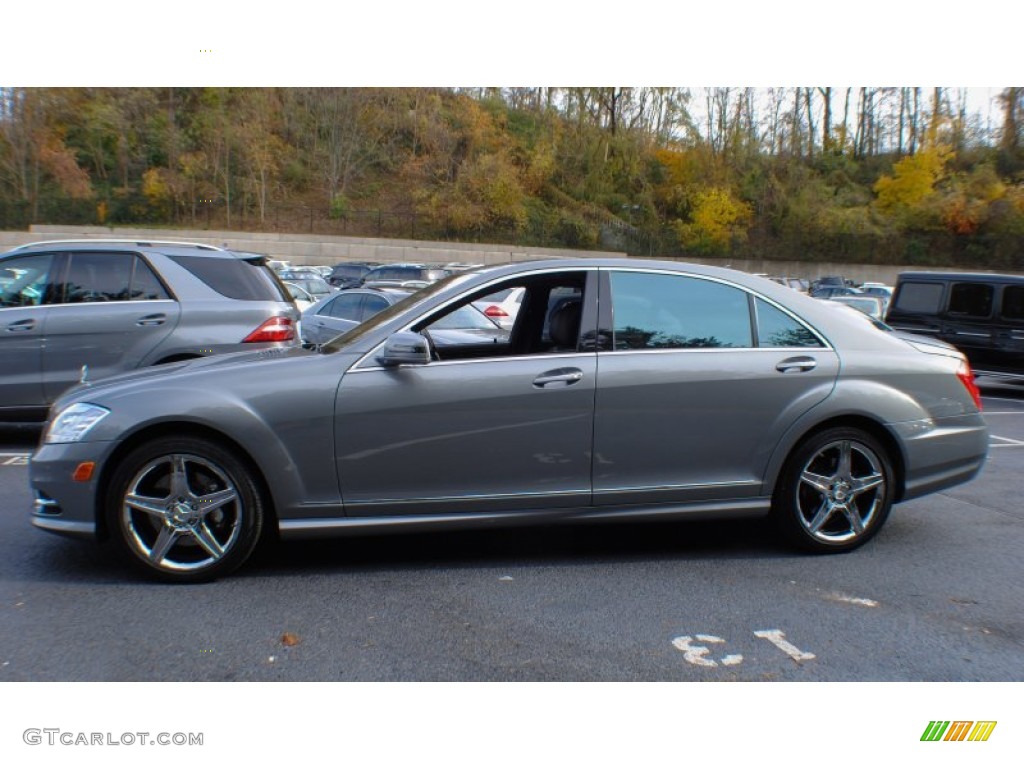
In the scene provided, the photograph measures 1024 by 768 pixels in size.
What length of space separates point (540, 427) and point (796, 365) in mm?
1524

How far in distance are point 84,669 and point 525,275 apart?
115 inches

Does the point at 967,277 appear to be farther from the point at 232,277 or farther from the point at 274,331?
the point at 232,277

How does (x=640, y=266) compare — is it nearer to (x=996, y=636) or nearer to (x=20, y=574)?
(x=996, y=636)

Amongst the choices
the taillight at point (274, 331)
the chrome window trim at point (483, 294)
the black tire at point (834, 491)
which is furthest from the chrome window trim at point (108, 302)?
the black tire at point (834, 491)

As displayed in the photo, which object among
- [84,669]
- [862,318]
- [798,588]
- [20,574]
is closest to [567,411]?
[798,588]

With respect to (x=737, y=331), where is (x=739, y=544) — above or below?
below

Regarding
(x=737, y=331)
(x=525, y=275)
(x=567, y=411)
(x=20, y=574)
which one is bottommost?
(x=20, y=574)

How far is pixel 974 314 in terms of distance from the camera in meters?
13.8

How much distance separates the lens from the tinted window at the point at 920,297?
1422 cm

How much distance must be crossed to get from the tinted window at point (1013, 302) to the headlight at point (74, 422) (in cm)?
1330

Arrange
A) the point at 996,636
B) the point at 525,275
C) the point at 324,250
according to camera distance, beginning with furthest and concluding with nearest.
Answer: the point at 324,250 < the point at 525,275 < the point at 996,636

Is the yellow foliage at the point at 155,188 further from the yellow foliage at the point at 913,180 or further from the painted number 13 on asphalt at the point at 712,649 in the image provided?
the painted number 13 on asphalt at the point at 712,649

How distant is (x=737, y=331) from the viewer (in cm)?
499

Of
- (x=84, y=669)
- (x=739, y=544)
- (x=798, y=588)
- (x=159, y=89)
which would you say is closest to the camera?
(x=84, y=669)
